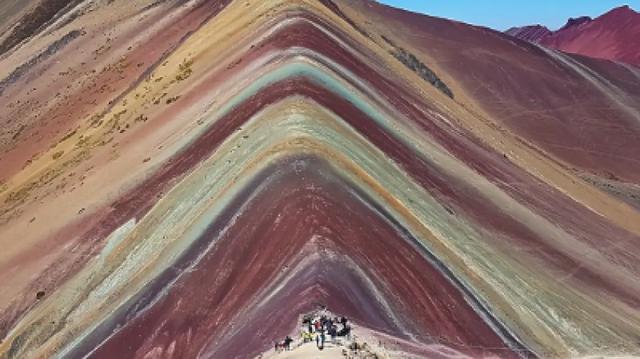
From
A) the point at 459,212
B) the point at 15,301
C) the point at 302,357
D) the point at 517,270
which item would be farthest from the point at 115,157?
the point at 302,357

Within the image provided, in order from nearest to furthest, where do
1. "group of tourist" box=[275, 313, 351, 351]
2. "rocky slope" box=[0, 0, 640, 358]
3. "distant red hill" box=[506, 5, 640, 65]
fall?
"group of tourist" box=[275, 313, 351, 351]
"rocky slope" box=[0, 0, 640, 358]
"distant red hill" box=[506, 5, 640, 65]

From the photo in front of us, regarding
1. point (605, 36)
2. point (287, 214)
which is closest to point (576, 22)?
point (605, 36)

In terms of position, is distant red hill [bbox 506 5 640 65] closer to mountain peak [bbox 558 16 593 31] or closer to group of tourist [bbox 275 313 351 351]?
mountain peak [bbox 558 16 593 31]

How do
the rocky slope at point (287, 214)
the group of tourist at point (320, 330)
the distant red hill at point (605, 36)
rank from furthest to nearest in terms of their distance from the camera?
the distant red hill at point (605, 36)
the rocky slope at point (287, 214)
the group of tourist at point (320, 330)

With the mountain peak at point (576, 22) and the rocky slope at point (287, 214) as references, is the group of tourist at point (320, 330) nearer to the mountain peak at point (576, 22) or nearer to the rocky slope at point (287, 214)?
the rocky slope at point (287, 214)

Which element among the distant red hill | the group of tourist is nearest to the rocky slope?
the group of tourist

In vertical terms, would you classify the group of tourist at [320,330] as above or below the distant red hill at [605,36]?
below

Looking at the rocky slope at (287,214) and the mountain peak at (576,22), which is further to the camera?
the mountain peak at (576,22)

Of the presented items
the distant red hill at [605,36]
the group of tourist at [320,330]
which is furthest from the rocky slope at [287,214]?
the distant red hill at [605,36]
